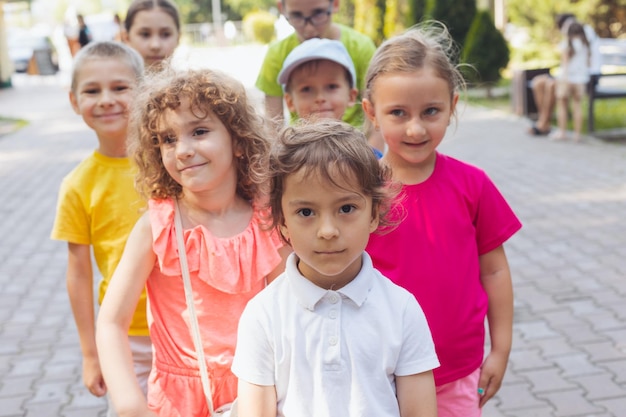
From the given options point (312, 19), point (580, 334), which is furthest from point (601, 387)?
point (312, 19)

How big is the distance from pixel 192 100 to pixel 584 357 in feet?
9.87

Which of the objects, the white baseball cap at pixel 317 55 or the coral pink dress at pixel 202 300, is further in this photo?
the white baseball cap at pixel 317 55

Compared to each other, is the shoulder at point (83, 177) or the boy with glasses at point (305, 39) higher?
the boy with glasses at point (305, 39)

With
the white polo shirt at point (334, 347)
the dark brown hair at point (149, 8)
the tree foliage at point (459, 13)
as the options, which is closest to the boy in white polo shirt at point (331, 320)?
the white polo shirt at point (334, 347)

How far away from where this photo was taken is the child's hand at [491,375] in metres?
2.34

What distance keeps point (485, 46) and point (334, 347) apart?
49.6ft

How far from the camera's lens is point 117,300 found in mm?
2057

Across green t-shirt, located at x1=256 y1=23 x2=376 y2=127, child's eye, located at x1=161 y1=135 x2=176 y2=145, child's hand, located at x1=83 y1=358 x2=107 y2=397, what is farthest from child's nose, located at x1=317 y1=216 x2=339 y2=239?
green t-shirt, located at x1=256 y1=23 x2=376 y2=127

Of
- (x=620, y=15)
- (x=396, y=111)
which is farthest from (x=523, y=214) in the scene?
(x=620, y=15)

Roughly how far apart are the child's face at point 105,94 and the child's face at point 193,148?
0.70 meters

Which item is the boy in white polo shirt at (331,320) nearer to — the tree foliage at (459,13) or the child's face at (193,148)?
the child's face at (193,148)

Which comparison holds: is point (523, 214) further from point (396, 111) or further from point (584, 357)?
point (396, 111)

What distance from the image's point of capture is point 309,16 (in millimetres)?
3350

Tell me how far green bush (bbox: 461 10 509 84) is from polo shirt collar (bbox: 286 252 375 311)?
14599 mm
